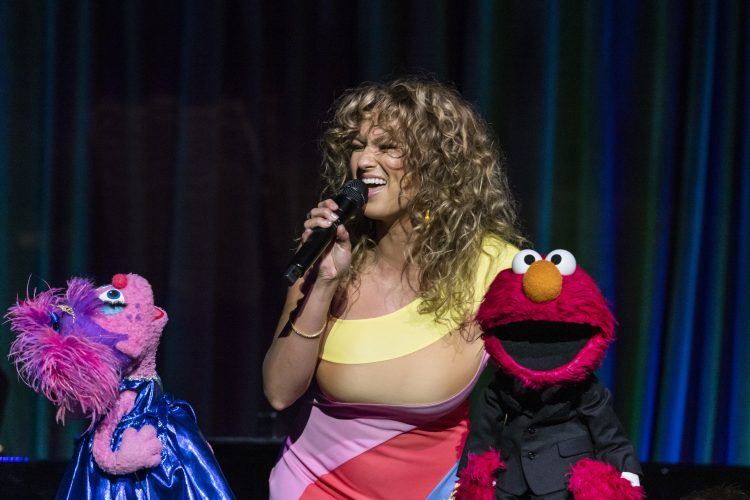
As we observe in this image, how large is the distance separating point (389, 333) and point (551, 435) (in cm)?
44

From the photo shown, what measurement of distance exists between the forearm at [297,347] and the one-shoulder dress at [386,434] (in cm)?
6

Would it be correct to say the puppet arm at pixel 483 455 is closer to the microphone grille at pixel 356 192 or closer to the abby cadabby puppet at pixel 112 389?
the microphone grille at pixel 356 192

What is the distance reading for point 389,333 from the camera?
190 centimetres

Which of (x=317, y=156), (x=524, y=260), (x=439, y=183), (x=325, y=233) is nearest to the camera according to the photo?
(x=524, y=260)

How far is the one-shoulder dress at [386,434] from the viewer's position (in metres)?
1.88

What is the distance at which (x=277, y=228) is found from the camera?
9.99 feet

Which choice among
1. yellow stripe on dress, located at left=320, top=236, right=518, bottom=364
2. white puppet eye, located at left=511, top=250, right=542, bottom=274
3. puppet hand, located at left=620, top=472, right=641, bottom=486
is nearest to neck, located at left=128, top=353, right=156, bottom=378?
yellow stripe on dress, located at left=320, top=236, right=518, bottom=364

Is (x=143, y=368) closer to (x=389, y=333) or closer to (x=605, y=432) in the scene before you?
(x=389, y=333)

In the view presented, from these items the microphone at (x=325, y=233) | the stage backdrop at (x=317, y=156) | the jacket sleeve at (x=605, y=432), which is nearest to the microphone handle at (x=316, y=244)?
the microphone at (x=325, y=233)

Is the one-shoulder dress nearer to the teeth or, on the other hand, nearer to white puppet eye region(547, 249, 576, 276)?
the teeth

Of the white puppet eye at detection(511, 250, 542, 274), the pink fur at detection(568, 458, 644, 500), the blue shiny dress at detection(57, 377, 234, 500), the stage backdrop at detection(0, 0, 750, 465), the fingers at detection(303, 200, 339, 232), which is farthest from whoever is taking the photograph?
the stage backdrop at detection(0, 0, 750, 465)

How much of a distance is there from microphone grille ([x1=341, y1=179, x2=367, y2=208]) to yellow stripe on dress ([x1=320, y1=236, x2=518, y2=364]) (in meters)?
0.26

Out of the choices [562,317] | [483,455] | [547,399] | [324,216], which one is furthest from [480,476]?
[324,216]

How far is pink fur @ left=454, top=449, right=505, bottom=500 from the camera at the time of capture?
5.08 ft
